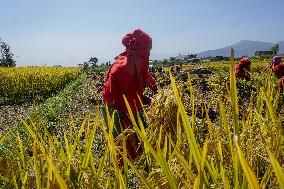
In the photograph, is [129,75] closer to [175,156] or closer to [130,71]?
[130,71]

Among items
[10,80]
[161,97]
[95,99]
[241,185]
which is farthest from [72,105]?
[241,185]

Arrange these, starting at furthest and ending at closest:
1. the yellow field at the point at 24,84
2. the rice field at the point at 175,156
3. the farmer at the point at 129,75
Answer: the yellow field at the point at 24,84, the farmer at the point at 129,75, the rice field at the point at 175,156

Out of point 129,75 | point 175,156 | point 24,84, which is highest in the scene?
point 129,75

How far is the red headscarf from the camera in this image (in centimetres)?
389

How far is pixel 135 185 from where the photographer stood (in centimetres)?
173

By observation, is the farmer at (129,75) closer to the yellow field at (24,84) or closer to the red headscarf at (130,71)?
the red headscarf at (130,71)

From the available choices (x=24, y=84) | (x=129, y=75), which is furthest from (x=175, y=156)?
(x=24, y=84)

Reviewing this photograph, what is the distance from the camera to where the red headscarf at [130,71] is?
153 inches

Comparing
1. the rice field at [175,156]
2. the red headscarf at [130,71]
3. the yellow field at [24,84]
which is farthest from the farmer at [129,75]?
the yellow field at [24,84]

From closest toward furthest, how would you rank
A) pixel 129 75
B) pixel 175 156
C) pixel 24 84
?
pixel 175 156 → pixel 129 75 → pixel 24 84

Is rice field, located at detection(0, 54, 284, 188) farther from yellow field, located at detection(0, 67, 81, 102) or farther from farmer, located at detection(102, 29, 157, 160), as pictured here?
yellow field, located at detection(0, 67, 81, 102)

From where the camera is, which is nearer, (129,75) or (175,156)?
(175,156)

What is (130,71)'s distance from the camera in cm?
398

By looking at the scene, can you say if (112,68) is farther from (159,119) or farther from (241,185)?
(241,185)
